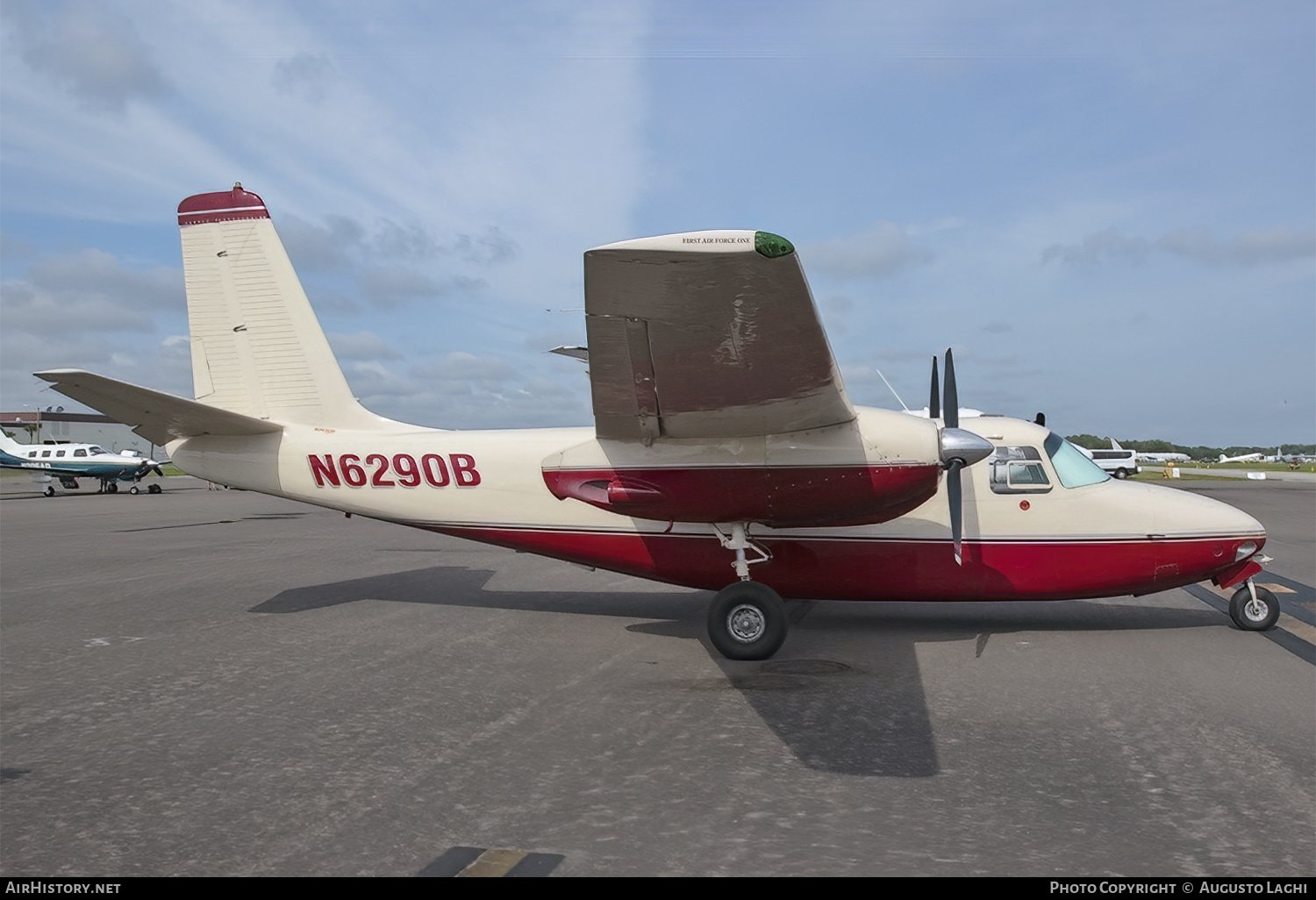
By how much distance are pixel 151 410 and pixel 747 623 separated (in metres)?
6.85

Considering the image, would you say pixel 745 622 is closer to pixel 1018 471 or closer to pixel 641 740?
pixel 641 740

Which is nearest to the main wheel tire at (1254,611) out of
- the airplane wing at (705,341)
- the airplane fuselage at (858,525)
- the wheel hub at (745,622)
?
the airplane fuselage at (858,525)

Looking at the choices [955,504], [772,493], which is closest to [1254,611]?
[955,504]

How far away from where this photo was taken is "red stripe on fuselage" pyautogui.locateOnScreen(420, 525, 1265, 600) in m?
8.55

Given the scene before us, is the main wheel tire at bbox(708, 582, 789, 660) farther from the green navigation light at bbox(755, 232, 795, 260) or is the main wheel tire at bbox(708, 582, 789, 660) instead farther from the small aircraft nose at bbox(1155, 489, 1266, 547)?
the small aircraft nose at bbox(1155, 489, 1266, 547)

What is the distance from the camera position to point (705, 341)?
608cm

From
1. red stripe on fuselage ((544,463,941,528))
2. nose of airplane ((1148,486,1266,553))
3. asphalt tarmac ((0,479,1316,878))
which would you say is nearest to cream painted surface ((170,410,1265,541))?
nose of airplane ((1148,486,1266,553))

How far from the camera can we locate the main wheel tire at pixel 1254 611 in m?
8.78

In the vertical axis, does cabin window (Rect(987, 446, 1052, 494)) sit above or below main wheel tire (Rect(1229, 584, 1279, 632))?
above

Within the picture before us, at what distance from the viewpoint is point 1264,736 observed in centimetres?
546

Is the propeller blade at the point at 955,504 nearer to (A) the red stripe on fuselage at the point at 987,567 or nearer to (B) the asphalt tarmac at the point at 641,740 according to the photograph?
Answer: (A) the red stripe on fuselage at the point at 987,567

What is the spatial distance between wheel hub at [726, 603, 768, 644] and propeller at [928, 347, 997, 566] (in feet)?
6.79
